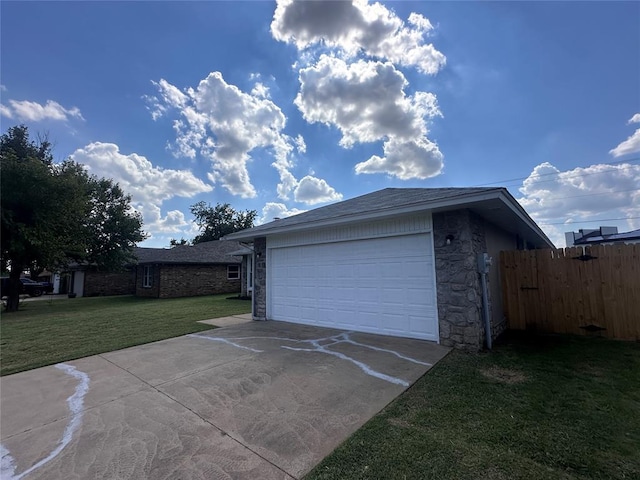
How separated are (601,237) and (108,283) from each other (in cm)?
3649

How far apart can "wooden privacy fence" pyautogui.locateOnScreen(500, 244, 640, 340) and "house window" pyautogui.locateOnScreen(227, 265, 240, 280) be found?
62.1ft

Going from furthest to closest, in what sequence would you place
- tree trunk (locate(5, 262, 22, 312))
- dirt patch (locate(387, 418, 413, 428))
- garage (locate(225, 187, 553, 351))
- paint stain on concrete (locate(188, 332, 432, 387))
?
tree trunk (locate(5, 262, 22, 312)) < garage (locate(225, 187, 553, 351)) < paint stain on concrete (locate(188, 332, 432, 387)) < dirt patch (locate(387, 418, 413, 428))

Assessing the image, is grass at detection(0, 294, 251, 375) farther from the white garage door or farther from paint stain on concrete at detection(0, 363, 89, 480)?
the white garage door

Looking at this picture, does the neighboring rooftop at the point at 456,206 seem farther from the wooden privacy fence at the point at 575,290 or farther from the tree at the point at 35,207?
the tree at the point at 35,207

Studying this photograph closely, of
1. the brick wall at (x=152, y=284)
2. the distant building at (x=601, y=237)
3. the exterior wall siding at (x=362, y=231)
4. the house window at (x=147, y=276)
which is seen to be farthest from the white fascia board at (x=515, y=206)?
the house window at (x=147, y=276)

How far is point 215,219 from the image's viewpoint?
142 ft

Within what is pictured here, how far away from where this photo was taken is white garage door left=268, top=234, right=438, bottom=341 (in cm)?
612

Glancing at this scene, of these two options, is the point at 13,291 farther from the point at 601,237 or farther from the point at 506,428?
the point at 601,237

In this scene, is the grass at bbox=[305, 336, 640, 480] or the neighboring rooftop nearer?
the grass at bbox=[305, 336, 640, 480]

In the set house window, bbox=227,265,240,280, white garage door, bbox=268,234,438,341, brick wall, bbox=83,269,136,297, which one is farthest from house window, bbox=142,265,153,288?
white garage door, bbox=268,234,438,341

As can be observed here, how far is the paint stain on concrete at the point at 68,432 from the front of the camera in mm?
2360

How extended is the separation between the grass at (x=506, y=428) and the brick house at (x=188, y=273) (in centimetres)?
1753

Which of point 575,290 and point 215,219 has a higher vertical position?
point 215,219

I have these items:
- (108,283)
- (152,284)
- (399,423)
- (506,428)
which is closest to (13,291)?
(152,284)
